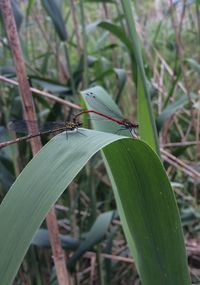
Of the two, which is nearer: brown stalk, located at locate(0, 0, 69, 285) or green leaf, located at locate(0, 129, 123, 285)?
green leaf, located at locate(0, 129, 123, 285)

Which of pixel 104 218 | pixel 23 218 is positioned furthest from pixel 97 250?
pixel 23 218

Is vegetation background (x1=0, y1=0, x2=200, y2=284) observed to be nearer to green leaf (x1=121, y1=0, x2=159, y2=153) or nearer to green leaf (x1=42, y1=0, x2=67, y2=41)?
green leaf (x1=42, y1=0, x2=67, y2=41)

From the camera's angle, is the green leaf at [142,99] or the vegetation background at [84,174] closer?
the green leaf at [142,99]

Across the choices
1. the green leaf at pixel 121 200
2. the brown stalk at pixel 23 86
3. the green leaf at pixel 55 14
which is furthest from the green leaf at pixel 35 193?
the green leaf at pixel 55 14

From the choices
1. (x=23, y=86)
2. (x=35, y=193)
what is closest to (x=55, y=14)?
(x=23, y=86)

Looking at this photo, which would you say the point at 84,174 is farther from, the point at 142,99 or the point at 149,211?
the point at 149,211

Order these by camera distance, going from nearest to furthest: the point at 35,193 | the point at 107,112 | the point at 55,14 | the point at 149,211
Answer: the point at 35,193
the point at 149,211
the point at 107,112
the point at 55,14

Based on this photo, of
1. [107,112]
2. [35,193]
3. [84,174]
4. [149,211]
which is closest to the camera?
[35,193]

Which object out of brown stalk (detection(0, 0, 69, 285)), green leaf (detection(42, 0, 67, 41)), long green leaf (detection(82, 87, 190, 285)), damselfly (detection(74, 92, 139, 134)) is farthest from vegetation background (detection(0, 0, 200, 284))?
long green leaf (detection(82, 87, 190, 285))

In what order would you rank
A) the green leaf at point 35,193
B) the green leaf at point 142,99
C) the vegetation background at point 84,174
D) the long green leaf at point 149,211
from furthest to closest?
the vegetation background at point 84,174
the green leaf at point 142,99
the long green leaf at point 149,211
the green leaf at point 35,193

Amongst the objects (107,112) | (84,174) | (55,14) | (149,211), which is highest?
(55,14)

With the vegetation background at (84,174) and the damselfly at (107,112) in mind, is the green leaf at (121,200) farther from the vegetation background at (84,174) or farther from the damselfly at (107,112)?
the vegetation background at (84,174)
